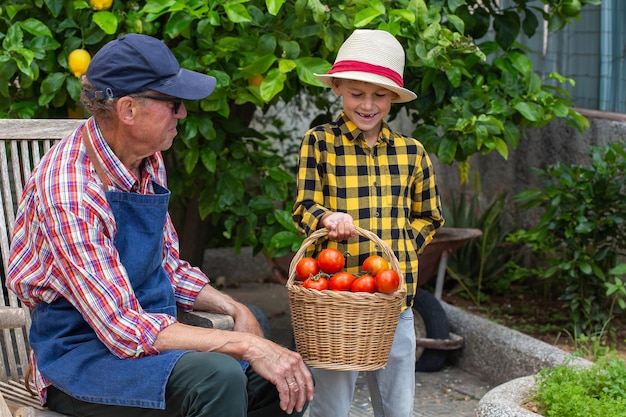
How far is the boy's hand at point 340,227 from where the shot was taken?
288 cm

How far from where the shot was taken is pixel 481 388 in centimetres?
477

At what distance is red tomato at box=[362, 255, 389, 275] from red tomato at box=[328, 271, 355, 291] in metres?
0.09

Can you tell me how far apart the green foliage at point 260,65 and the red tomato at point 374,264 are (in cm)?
99

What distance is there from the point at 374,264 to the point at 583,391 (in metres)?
0.98

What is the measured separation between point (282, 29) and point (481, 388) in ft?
6.79

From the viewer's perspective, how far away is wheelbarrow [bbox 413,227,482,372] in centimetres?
489

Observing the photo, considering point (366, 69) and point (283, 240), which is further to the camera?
point (283, 240)

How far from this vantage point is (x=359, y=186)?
3137 mm

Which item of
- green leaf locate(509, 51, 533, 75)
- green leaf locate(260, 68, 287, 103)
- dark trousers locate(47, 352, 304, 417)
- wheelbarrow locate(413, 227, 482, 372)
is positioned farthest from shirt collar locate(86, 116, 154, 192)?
wheelbarrow locate(413, 227, 482, 372)

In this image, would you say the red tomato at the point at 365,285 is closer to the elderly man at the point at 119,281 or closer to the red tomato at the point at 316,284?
the red tomato at the point at 316,284

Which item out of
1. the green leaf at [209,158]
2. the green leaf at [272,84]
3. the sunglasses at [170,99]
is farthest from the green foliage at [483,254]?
the sunglasses at [170,99]

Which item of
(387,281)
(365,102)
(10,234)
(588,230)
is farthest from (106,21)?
(588,230)

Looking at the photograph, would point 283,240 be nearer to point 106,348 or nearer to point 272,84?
point 272,84

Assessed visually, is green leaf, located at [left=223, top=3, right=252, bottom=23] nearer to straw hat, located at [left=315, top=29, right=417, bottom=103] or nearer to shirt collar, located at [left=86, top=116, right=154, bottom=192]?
straw hat, located at [left=315, top=29, right=417, bottom=103]
